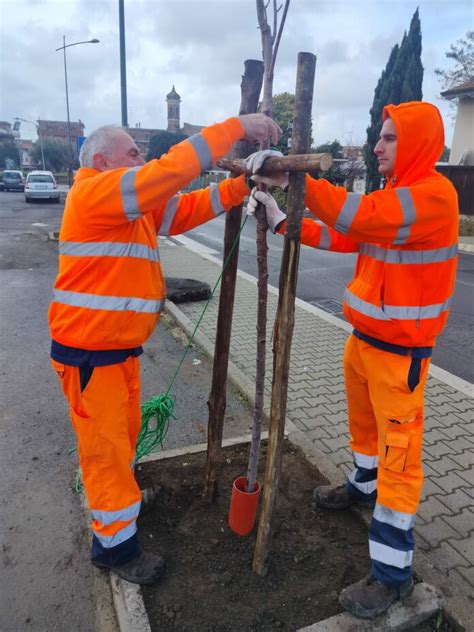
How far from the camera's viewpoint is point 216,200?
8.98ft

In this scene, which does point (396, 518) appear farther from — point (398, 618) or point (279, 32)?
point (279, 32)

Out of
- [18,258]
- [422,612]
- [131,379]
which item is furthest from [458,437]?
[18,258]

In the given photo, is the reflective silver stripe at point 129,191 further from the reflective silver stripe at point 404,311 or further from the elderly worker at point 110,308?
the reflective silver stripe at point 404,311

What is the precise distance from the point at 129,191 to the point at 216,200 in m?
0.73

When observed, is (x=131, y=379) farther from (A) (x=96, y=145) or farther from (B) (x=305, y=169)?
(B) (x=305, y=169)

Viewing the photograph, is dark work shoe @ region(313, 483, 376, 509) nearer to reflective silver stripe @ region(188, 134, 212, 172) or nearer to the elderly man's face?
reflective silver stripe @ region(188, 134, 212, 172)

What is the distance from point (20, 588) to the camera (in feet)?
8.41

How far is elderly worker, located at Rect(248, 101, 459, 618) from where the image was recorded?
86.7 inches

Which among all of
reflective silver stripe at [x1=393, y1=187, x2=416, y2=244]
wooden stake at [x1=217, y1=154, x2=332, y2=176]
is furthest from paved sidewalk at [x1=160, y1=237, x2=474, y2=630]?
wooden stake at [x1=217, y1=154, x2=332, y2=176]

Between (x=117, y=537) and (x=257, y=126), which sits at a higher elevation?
(x=257, y=126)

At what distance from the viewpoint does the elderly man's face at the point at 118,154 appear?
93.5 inches

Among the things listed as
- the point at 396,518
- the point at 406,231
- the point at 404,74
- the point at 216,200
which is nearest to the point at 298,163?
the point at 406,231

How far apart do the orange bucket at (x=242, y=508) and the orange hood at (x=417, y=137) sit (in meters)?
1.79

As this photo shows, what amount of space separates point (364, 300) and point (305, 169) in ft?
2.72
